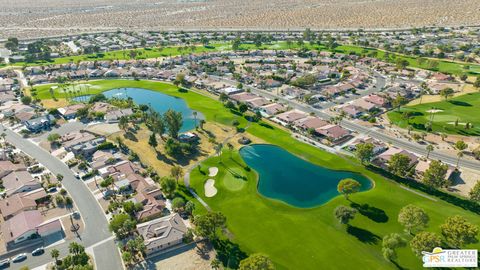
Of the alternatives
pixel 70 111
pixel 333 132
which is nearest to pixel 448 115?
pixel 333 132

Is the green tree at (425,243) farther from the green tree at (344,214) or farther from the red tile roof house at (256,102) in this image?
the red tile roof house at (256,102)

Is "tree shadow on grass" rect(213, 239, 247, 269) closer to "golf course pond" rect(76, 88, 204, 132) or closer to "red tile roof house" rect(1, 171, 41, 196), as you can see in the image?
"red tile roof house" rect(1, 171, 41, 196)

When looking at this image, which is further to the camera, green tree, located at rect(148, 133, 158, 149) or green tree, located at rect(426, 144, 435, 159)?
green tree, located at rect(148, 133, 158, 149)

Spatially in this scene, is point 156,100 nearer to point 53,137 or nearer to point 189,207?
point 53,137

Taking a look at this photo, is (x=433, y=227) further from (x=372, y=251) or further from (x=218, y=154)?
(x=218, y=154)

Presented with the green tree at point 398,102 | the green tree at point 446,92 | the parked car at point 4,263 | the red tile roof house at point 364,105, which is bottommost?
the parked car at point 4,263

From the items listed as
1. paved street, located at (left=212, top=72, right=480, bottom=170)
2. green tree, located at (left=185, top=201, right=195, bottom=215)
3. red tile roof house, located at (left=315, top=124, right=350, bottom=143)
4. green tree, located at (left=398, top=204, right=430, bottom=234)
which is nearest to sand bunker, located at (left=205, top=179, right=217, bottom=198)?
green tree, located at (left=185, top=201, right=195, bottom=215)

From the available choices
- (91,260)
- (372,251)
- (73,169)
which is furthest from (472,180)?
(73,169)

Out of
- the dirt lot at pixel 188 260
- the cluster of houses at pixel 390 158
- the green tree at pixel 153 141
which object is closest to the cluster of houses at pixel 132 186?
the dirt lot at pixel 188 260
